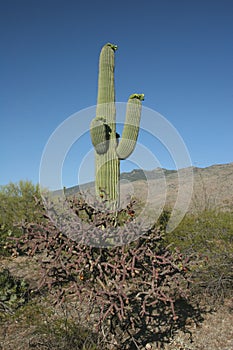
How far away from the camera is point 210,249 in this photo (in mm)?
4945

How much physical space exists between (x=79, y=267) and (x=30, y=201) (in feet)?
24.0

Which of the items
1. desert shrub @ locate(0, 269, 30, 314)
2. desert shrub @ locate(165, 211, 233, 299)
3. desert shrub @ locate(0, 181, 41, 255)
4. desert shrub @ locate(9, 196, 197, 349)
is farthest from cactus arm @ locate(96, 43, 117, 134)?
desert shrub @ locate(9, 196, 197, 349)

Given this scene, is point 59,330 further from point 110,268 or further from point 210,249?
point 210,249

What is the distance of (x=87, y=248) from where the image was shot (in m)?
2.85

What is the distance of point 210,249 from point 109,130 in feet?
11.1

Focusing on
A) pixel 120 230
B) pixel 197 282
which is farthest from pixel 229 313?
pixel 120 230

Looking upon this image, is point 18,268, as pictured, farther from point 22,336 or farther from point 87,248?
point 87,248

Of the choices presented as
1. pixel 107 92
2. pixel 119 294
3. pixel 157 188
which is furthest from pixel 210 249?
pixel 157 188

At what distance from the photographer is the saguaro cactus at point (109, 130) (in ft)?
22.2

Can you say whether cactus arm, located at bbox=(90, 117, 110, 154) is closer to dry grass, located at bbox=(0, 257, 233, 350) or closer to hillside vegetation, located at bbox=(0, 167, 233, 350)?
hillside vegetation, located at bbox=(0, 167, 233, 350)

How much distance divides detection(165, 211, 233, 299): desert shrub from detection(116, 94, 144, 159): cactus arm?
6.19 ft

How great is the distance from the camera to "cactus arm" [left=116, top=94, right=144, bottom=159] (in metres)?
7.08

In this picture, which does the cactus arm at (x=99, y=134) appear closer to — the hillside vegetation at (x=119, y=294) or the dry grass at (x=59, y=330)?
the hillside vegetation at (x=119, y=294)

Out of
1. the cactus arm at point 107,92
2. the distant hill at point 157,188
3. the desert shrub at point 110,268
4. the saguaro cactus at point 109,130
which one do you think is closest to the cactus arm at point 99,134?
the saguaro cactus at point 109,130
